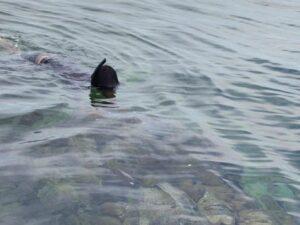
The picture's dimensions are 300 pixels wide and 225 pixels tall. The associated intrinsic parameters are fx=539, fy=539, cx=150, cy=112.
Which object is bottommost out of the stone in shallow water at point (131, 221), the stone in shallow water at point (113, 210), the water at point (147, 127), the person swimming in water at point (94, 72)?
the stone in shallow water at point (131, 221)

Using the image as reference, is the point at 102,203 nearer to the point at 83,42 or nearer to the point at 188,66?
the point at 188,66

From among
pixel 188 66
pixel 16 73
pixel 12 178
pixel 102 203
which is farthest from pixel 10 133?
pixel 188 66

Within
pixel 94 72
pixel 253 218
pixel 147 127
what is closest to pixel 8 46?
pixel 94 72

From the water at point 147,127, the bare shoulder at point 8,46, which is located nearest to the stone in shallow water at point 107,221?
the water at point 147,127

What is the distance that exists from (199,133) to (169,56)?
11.1 feet

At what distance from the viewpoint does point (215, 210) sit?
4586 mm

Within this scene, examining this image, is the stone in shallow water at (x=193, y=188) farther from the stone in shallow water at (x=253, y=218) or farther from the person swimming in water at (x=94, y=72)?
the person swimming in water at (x=94, y=72)

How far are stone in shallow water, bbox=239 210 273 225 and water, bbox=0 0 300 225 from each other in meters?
0.01

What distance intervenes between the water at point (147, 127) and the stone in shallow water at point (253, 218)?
0.03 ft

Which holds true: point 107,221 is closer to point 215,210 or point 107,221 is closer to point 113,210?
point 113,210

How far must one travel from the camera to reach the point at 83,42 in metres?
9.28

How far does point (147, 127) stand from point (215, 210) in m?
1.69

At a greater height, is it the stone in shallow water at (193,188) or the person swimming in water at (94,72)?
the person swimming in water at (94,72)

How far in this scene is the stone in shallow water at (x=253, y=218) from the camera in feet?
14.8
